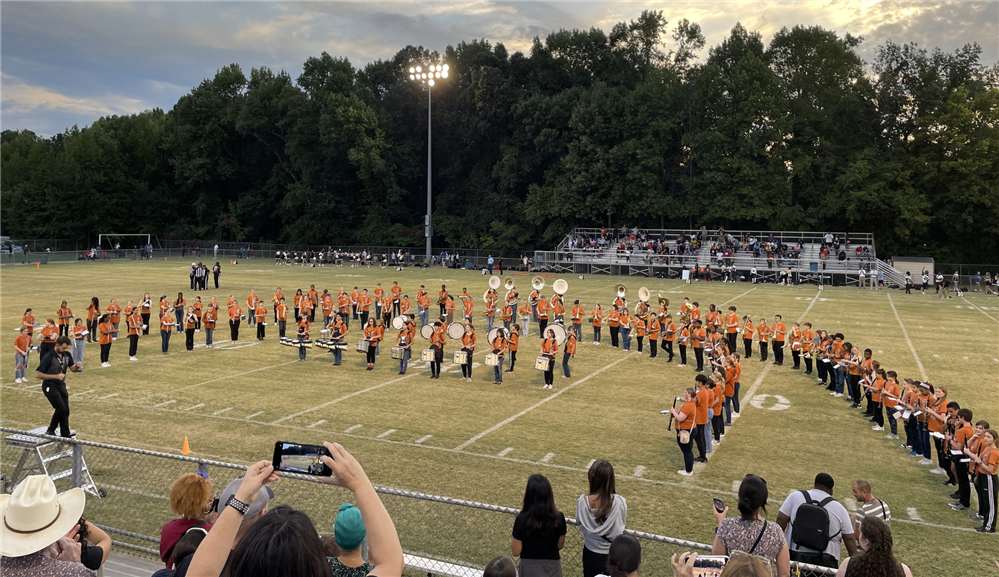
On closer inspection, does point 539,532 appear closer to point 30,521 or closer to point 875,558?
point 875,558

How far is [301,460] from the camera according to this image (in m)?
3.32

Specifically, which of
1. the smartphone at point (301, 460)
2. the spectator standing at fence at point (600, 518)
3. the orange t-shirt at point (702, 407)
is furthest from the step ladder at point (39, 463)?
the orange t-shirt at point (702, 407)

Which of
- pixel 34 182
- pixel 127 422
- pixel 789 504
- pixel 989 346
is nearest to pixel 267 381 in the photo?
pixel 127 422

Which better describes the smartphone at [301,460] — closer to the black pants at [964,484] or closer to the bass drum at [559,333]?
the black pants at [964,484]

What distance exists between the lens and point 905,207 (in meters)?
52.8

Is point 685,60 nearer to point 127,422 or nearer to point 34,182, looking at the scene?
point 127,422

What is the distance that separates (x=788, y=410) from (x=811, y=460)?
368 cm

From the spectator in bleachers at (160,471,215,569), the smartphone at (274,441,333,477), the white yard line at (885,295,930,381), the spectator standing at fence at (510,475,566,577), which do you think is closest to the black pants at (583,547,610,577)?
the spectator standing at fence at (510,475,566,577)

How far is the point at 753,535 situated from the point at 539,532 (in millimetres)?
1615

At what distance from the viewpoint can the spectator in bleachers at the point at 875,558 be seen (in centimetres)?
444

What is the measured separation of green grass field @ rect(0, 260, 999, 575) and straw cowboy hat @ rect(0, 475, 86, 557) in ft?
18.8

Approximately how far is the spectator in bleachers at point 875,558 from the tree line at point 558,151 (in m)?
55.8

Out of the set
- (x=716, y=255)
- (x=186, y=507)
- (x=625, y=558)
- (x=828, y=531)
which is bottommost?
(x=828, y=531)

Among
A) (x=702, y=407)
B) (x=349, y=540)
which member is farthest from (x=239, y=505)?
(x=702, y=407)
